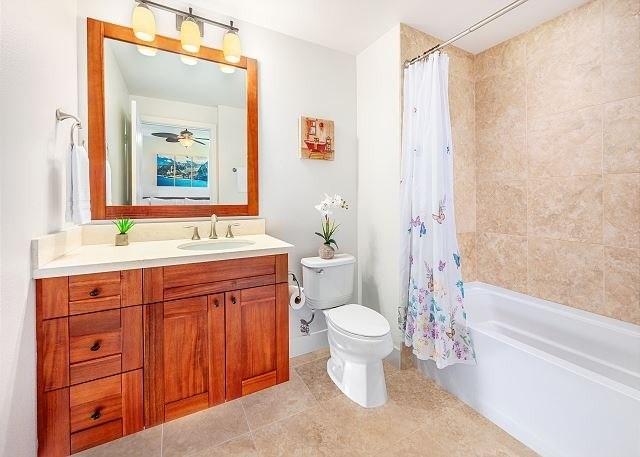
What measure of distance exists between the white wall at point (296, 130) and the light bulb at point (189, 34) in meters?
0.14

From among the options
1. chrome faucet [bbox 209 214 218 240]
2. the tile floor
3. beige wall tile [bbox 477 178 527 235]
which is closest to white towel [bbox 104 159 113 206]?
chrome faucet [bbox 209 214 218 240]

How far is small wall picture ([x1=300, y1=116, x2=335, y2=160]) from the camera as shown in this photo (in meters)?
2.14

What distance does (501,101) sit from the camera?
2215 millimetres

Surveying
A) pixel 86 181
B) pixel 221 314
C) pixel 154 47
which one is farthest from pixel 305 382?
pixel 154 47

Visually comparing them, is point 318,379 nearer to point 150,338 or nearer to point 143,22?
point 150,338

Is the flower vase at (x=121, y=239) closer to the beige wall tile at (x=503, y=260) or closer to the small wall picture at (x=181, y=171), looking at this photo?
the small wall picture at (x=181, y=171)

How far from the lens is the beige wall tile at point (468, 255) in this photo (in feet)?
7.79

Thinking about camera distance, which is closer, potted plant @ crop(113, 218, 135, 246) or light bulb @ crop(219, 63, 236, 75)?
potted plant @ crop(113, 218, 135, 246)

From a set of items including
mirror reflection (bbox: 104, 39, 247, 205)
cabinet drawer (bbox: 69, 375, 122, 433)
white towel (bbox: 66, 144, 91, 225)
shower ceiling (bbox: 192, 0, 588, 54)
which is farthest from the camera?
shower ceiling (bbox: 192, 0, 588, 54)

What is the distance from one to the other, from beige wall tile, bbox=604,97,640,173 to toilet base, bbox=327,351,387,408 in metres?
1.81

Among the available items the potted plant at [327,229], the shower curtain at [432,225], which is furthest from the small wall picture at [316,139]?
the shower curtain at [432,225]

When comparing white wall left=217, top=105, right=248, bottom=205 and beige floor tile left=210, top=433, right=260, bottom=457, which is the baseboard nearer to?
beige floor tile left=210, top=433, right=260, bottom=457

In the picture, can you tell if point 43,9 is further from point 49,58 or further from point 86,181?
point 86,181

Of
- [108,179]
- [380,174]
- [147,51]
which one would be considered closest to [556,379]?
[380,174]
